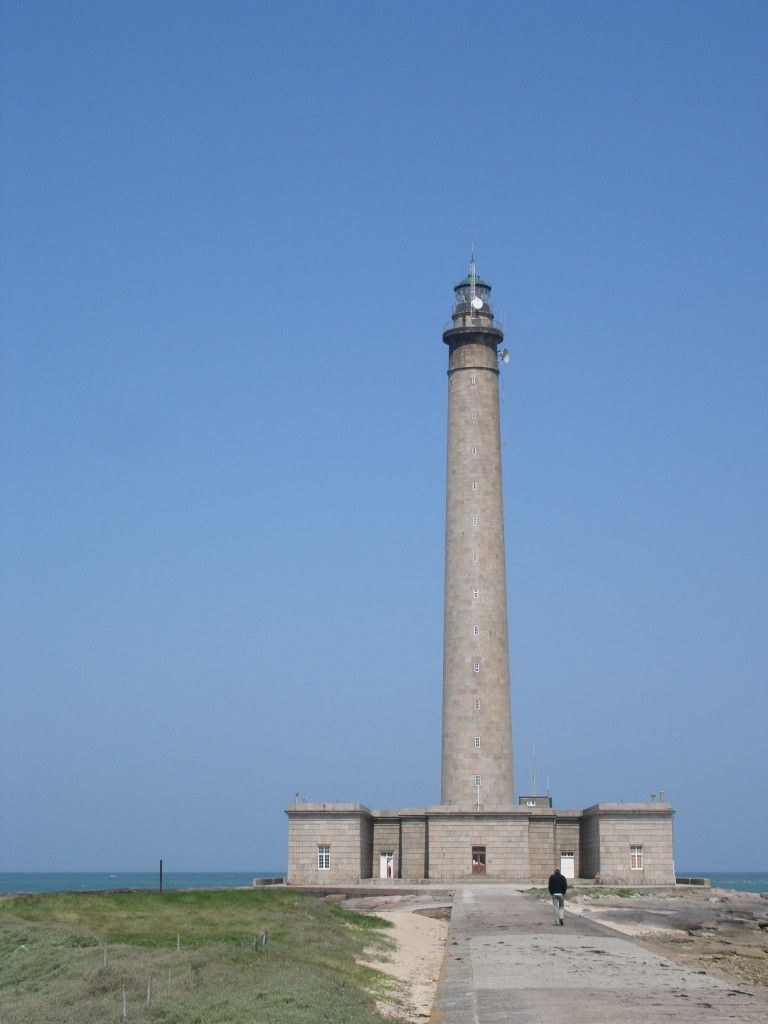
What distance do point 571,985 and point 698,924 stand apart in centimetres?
1626

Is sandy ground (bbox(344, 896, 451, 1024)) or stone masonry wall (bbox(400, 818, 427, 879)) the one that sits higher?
stone masonry wall (bbox(400, 818, 427, 879))

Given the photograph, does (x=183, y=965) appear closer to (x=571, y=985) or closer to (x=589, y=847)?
(x=571, y=985)

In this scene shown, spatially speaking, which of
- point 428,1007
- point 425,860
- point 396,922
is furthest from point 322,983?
point 425,860

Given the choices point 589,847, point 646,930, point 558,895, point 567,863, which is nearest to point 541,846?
point 567,863

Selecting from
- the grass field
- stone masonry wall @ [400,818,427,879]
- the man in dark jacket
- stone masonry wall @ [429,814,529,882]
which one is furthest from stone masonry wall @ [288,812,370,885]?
the man in dark jacket

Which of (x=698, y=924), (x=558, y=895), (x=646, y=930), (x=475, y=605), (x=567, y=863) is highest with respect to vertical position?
(x=475, y=605)

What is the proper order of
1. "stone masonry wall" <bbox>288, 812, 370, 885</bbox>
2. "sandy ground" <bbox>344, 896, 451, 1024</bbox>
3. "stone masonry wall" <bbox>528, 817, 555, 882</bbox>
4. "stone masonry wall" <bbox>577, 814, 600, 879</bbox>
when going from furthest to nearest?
"stone masonry wall" <bbox>528, 817, 555, 882</bbox> → "stone masonry wall" <bbox>288, 812, 370, 885</bbox> → "stone masonry wall" <bbox>577, 814, 600, 879</bbox> → "sandy ground" <bbox>344, 896, 451, 1024</bbox>

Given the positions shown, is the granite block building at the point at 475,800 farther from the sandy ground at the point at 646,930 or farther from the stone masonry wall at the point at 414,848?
the sandy ground at the point at 646,930

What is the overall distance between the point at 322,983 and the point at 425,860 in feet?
119

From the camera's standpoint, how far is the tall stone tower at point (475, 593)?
56531mm

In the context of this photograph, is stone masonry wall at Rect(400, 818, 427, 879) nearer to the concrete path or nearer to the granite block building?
the granite block building

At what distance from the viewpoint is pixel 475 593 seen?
189ft

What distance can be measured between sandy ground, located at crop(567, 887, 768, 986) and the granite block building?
4875 millimetres

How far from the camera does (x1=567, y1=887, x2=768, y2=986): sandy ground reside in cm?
2525
